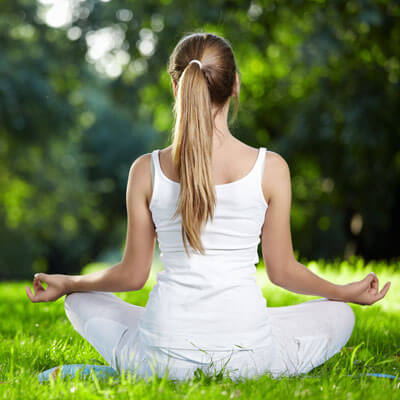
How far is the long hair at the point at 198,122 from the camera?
7.98 feet

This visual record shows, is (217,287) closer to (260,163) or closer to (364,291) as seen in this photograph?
(260,163)

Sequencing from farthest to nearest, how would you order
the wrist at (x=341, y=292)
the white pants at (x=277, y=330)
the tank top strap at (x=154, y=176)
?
the wrist at (x=341, y=292) → the white pants at (x=277, y=330) → the tank top strap at (x=154, y=176)

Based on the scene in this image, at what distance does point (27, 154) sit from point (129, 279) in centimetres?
1674

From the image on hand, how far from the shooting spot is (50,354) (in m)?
3.27

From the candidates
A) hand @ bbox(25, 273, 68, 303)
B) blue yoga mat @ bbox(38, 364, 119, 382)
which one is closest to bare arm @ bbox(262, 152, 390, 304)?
blue yoga mat @ bbox(38, 364, 119, 382)

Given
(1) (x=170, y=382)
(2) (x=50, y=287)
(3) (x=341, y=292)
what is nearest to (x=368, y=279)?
(3) (x=341, y=292)

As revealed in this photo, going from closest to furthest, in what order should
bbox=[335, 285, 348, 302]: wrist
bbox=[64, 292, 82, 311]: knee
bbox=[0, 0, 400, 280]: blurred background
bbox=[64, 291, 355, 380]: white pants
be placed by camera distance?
bbox=[64, 291, 355, 380]: white pants
bbox=[335, 285, 348, 302]: wrist
bbox=[64, 292, 82, 311]: knee
bbox=[0, 0, 400, 280]: blurred background

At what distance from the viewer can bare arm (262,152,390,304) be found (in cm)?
259

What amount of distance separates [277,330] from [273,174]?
763 millimetres

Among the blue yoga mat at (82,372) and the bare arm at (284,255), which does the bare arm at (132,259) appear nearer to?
A: the blue yoga mat at (82,372)

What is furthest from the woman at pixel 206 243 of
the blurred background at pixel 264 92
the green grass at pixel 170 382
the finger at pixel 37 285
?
the blurred background at pixel 264 92

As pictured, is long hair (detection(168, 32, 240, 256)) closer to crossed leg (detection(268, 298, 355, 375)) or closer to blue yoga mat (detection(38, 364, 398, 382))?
crossed leg (detection(268, 298, 355, 375))

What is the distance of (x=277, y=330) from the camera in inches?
108

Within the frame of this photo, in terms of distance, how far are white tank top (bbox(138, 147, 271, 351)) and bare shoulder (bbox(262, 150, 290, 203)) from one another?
0.15ft
